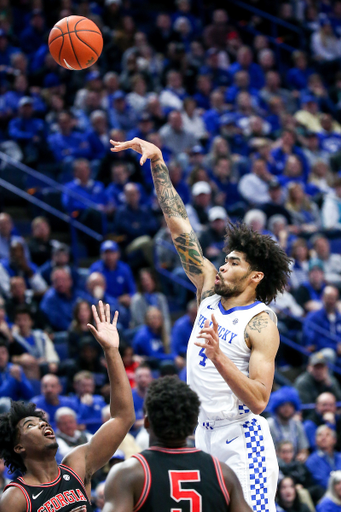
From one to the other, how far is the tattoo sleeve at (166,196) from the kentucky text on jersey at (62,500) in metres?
2.16

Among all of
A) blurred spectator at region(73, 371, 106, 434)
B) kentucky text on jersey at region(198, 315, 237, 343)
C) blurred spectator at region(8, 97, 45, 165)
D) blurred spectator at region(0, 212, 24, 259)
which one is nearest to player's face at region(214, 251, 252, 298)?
kentucky text on jersey at region(198, 315, 237, 343)

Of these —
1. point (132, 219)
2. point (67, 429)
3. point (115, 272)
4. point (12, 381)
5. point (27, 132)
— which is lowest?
point (115, 272)

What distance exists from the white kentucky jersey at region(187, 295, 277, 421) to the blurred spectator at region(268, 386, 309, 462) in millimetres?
4438

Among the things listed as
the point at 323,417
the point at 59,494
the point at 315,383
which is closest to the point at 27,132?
the point at 315,383

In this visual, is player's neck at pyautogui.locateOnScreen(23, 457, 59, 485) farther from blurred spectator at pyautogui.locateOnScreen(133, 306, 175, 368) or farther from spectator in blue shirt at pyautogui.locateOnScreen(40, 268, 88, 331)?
spectator in blue shirt at pyautogui.locateOnScreen(40, 268, 88, 331)

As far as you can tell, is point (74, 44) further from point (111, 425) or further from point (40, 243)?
point (40, 243)

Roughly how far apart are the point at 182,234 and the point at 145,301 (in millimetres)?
5401

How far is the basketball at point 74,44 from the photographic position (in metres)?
6.59

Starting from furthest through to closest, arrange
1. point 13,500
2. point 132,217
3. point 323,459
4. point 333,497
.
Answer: point 132,217, point 323,459, point 333,497, point 13,500

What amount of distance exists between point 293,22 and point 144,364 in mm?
12507

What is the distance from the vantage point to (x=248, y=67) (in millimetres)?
17203

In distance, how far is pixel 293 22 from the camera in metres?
19.1

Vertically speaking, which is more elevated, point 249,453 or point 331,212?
point 249,453

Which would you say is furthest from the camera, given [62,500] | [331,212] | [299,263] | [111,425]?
[331,212]
